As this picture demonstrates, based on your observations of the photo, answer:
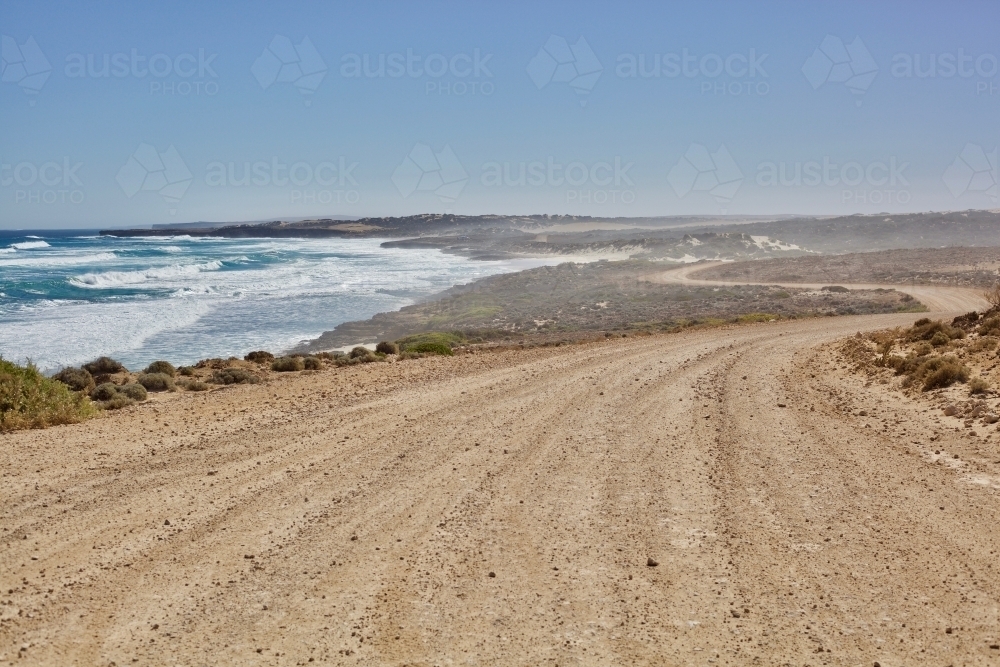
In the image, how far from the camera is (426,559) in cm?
681

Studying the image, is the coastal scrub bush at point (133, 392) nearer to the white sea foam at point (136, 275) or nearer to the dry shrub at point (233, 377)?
the dry shrub at point (233, 377)

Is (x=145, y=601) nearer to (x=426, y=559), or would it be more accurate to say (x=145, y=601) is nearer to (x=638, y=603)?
(x=426, y=559)

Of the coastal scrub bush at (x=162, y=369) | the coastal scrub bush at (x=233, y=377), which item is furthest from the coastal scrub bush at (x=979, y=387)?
the coastal scrub bush at (x=162, y=369)

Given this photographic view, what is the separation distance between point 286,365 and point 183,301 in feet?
99.2

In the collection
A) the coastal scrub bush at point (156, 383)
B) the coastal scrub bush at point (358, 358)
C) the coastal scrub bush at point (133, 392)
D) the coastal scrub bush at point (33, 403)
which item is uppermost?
the coastal scrub bush at point (33, 403)

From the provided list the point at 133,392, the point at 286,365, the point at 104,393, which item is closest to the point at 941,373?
the point at 286,365

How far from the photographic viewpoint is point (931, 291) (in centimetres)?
4234

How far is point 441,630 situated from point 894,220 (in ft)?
452

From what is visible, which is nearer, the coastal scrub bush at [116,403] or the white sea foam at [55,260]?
the coastal scrub bush at [116,403]

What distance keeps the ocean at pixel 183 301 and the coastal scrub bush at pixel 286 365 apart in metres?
8.01

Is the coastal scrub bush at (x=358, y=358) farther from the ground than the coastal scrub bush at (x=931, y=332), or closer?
closer

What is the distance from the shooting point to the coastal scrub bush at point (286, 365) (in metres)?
18.9

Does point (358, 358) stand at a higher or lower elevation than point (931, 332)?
lower

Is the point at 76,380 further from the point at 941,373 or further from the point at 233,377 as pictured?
the point at 941,373
